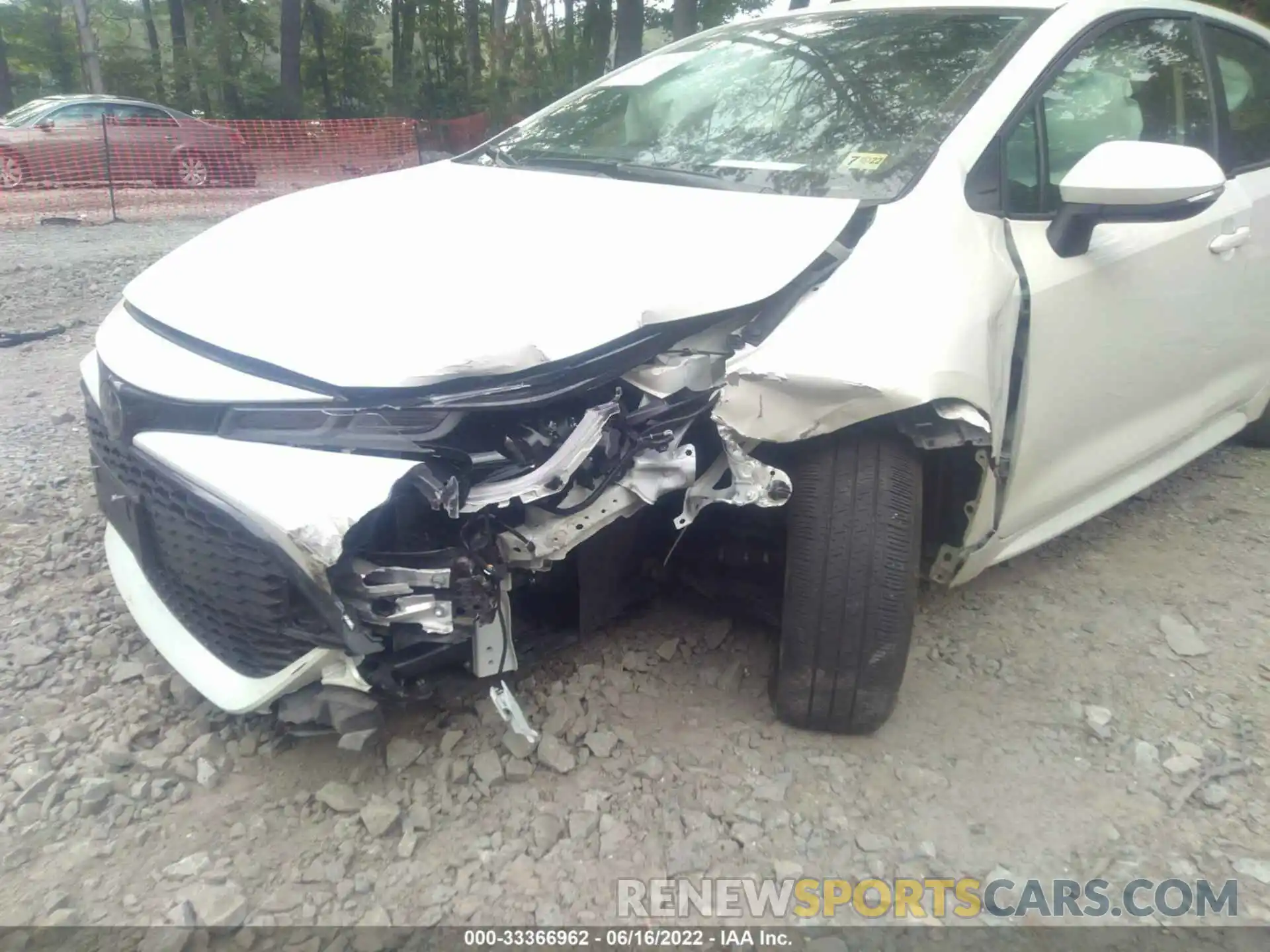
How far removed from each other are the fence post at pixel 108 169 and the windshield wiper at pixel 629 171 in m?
8.70

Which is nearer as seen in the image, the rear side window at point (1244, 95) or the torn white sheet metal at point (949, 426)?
the torn white sheet metal at point (949, 426)

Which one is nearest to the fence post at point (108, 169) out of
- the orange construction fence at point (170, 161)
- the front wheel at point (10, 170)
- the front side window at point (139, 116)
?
the orange construction fence at point (170, 161)

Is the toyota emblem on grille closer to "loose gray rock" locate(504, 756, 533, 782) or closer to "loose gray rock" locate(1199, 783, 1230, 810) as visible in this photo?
"loose gray rock" locate(504, 756, 533, 782)

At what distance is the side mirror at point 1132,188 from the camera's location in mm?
2129

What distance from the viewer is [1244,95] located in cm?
322

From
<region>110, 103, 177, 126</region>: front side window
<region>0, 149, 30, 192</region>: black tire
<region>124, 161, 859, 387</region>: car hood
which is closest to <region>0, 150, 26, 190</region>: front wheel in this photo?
<region>0, 149, 30, 192</region>: black tire

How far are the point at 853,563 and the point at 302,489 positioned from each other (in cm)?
110

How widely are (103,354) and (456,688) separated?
1.13 meters

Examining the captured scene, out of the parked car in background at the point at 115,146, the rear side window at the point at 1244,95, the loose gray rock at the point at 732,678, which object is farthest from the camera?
the parked car in background at the point at 115,146

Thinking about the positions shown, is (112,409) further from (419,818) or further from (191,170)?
(191,170)

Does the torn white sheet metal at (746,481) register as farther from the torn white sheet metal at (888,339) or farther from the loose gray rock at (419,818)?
the loose gray rock at (419,818)

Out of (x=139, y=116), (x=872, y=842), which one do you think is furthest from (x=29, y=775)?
(x=139, y=116)

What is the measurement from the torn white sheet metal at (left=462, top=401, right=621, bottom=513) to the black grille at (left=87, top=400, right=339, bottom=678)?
0.38m

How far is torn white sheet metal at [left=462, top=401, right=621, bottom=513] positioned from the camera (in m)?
1.77
